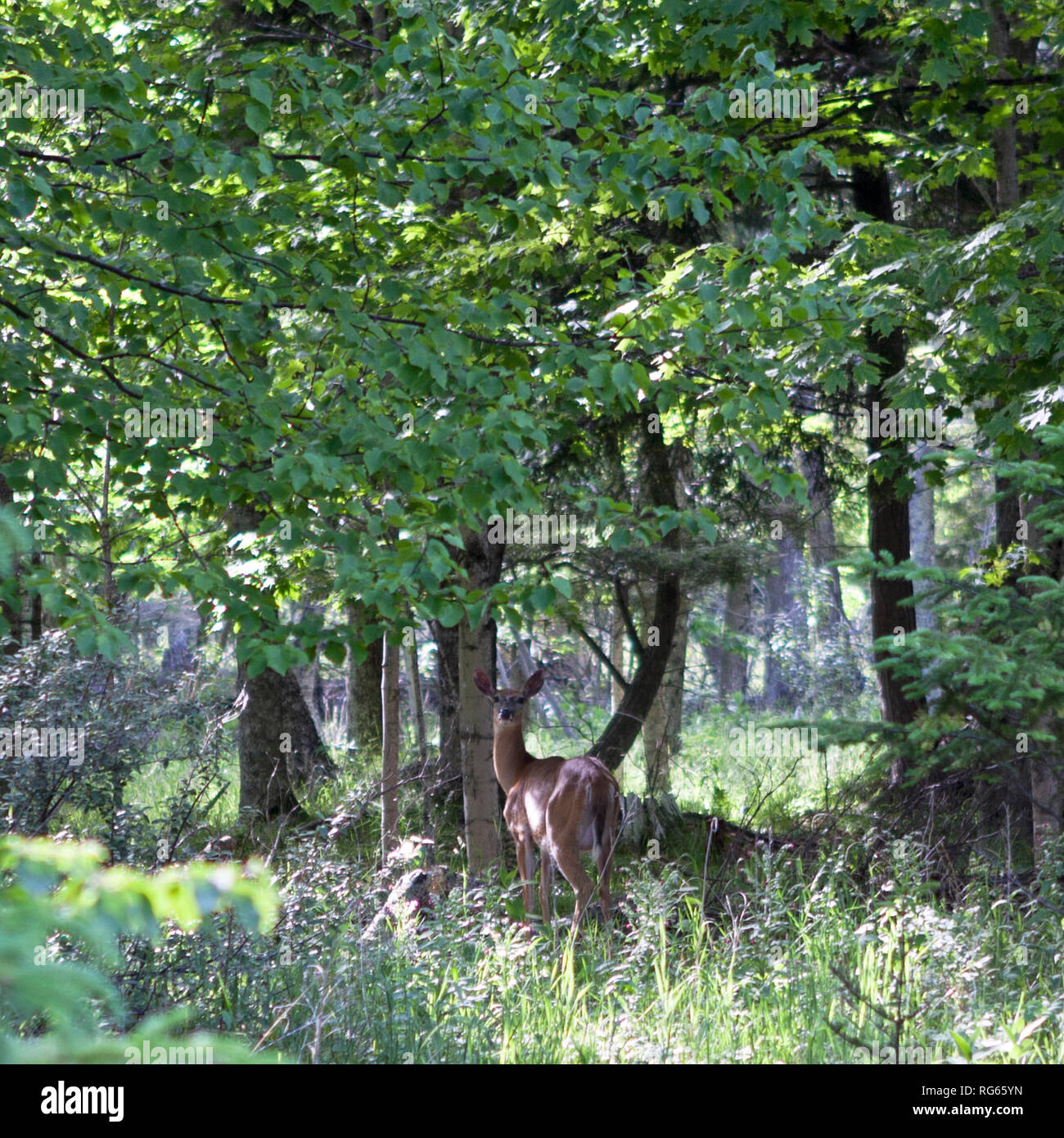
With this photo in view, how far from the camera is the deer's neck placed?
Result: 9.63m

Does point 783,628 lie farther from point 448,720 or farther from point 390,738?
point 390,738

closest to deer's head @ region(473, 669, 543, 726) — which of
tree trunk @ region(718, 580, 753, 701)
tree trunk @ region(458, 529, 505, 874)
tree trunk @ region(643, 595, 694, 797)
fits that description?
tree trunk @ region(458, 529, 505, 874)

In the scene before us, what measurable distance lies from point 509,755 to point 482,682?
3.42ft

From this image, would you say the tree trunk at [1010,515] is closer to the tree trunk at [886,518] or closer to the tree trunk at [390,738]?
the tree trunk at [886,518]

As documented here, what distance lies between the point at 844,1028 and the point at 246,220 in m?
4.33

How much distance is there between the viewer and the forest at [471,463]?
461cm

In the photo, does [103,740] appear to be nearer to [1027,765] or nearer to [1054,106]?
[1027,765]

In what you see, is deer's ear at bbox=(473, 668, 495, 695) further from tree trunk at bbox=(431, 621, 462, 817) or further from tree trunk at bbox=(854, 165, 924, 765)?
tree trunk at bbox=(854, 165, 924, 765)

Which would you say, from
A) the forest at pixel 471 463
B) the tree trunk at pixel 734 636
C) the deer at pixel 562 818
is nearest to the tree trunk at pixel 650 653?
the forest at pixel 471 463

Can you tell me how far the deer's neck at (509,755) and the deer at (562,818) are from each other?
1.07 feet

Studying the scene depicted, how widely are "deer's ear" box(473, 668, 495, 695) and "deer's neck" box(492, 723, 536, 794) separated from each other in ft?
2.53

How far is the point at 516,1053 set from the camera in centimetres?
452

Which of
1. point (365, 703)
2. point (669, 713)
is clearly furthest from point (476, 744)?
point (669, 713)
